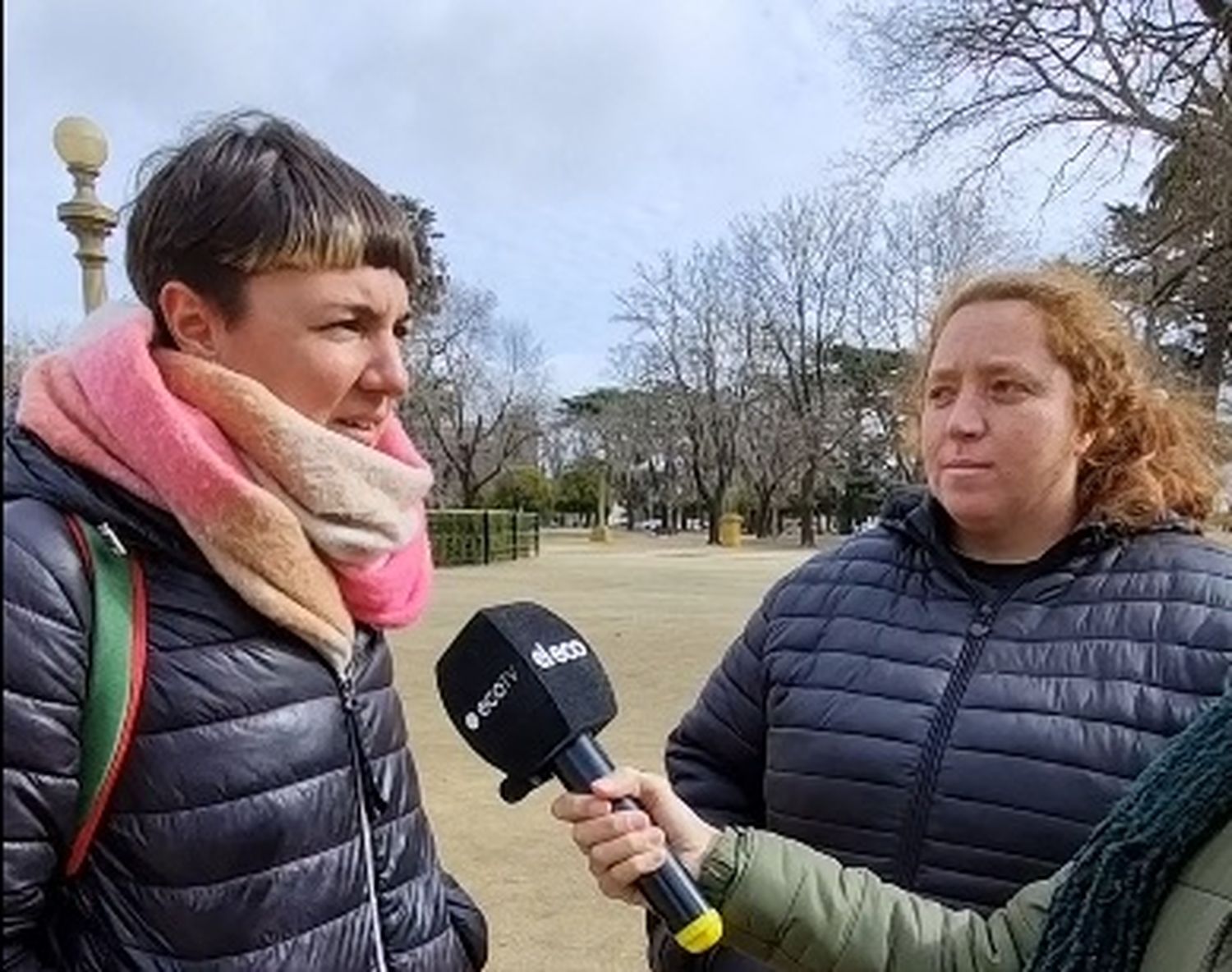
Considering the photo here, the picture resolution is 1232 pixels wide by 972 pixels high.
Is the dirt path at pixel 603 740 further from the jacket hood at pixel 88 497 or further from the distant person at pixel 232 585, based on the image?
the jacket hood at pixel 88 497

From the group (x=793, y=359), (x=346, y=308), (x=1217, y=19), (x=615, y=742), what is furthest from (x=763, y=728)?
(x=793, y=359)

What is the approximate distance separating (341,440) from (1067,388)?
1.10 metres

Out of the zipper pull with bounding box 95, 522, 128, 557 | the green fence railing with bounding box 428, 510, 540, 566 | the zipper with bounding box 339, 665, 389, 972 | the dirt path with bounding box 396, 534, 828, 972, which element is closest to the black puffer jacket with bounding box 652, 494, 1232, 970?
the zipper with bounding box 339, 665, 389, 972

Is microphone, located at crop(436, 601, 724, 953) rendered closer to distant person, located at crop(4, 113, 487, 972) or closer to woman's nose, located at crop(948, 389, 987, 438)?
distant person, located at crop(4, 113, 487, 972)

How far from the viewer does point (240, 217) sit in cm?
141

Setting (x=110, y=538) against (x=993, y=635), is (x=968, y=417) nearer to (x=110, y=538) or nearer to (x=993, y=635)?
(x=993, y=635)

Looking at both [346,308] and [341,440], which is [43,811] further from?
[346,308]

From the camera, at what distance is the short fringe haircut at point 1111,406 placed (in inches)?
74.7

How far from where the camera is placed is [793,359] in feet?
140

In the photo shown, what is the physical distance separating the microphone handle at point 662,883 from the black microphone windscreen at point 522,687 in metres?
0.02

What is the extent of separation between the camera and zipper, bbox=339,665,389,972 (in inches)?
55.2

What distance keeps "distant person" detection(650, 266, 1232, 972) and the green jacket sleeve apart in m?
0.16

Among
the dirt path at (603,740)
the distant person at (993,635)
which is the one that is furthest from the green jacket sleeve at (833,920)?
the dirt path at (603,740)

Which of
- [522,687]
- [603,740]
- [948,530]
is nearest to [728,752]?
[948,530]
